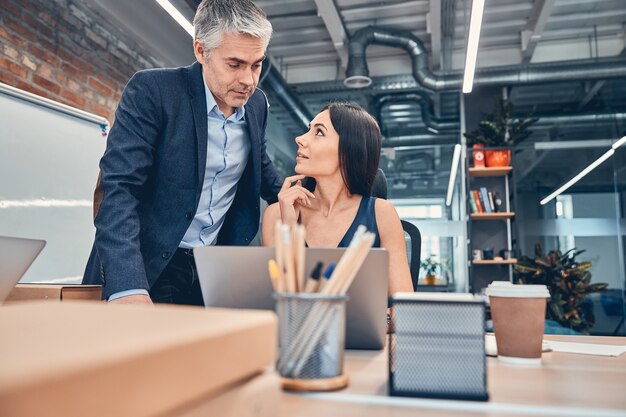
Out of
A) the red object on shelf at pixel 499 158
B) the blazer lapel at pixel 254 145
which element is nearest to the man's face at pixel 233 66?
the blazer lapel at pixel 254 145

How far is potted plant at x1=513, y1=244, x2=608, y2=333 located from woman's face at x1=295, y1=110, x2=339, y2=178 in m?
3.90

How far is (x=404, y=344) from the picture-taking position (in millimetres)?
684

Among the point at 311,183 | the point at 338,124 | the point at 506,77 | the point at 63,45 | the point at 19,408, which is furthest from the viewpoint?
the point at 506,77

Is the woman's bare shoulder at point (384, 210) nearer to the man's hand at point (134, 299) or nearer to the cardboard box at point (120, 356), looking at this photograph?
the man's hand at point (134, 299)

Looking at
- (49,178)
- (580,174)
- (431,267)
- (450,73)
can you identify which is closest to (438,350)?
(49,178)

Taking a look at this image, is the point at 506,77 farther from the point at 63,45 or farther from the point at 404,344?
the point at 404,344

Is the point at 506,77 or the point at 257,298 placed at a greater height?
the point at 506,77

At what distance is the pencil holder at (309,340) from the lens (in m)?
0.63

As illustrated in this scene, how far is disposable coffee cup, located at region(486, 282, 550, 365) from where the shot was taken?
910 millimetres

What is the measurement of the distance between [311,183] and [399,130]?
23.3 ft


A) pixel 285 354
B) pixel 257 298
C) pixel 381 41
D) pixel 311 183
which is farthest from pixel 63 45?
pixel 285 354

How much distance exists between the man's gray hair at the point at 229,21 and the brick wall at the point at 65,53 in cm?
228

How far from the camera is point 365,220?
6.16ft

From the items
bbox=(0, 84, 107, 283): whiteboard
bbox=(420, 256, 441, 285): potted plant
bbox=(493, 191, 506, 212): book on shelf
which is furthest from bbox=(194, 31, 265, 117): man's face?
bbox=(420, 256, 441, 285): potted plant
